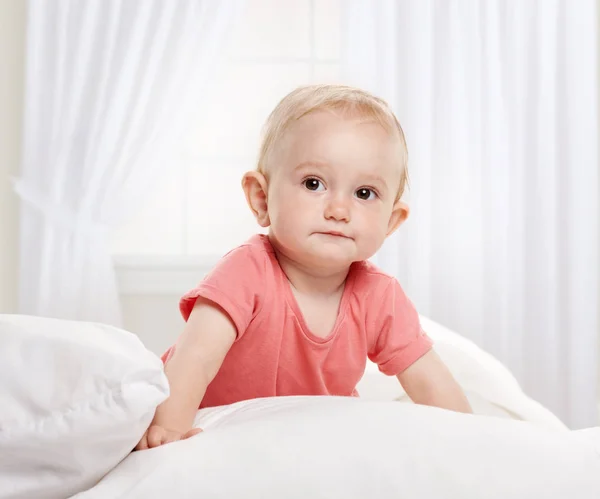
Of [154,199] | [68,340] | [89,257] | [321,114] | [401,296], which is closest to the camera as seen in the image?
[68,340]

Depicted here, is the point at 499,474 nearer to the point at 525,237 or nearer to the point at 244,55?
the point at 525,237

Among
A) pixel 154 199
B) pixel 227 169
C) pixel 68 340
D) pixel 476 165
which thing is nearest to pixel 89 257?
pixel 154 199

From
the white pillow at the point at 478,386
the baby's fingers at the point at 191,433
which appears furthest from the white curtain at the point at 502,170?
the baby's fingers at the point at 191,433

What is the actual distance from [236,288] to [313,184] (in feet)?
0.66

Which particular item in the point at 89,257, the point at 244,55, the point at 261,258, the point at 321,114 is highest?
the point at 244,55

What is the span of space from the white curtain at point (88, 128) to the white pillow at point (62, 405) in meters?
2.50

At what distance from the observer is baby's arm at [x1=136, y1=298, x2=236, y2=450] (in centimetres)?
93

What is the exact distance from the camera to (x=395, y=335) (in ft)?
4.50

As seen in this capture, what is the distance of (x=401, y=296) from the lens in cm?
143

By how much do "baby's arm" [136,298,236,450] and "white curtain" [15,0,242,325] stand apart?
2.13 m

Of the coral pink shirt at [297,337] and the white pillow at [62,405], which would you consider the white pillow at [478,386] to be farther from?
the white pillow at [62,405]

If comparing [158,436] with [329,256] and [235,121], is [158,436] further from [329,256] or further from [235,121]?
[235,121]

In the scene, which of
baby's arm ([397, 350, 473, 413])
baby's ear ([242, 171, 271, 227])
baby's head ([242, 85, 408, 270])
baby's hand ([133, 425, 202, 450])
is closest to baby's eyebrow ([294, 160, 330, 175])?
baby's head ([242, 85, 408, 270])

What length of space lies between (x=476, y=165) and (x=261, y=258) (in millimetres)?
2184
